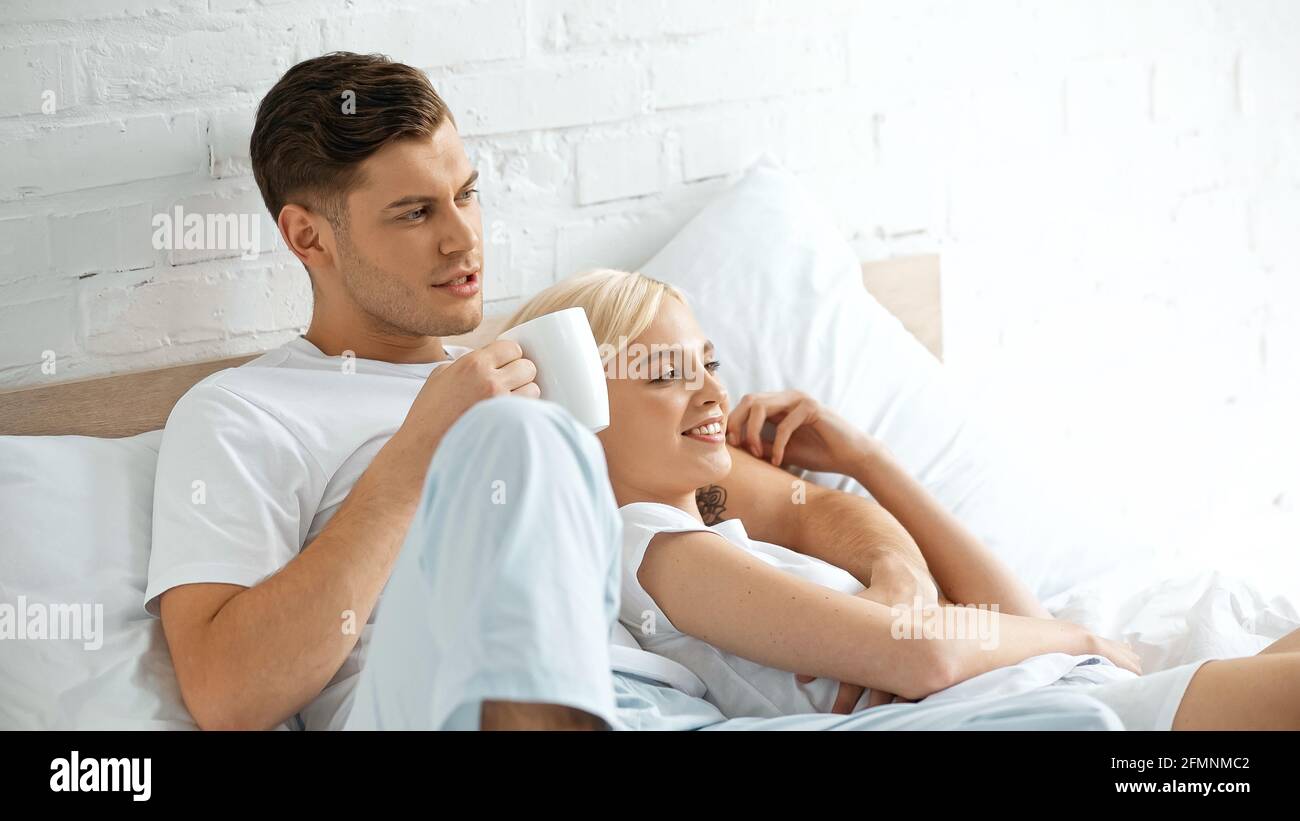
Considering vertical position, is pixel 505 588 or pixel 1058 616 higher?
pixel 505 588

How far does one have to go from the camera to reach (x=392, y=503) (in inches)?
47.3

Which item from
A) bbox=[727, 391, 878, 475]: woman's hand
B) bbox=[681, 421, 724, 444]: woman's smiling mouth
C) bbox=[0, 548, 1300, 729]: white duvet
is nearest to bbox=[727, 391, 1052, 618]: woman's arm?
bbox=[727, 391, 878, 475]: woman's hand

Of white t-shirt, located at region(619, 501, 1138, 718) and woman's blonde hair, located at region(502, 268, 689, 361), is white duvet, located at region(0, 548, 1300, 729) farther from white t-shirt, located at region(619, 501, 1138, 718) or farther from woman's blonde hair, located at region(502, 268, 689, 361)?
woman's blonde hair, located at region(502, 268, 689, 361)

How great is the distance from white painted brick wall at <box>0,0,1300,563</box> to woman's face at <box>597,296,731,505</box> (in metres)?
0.46

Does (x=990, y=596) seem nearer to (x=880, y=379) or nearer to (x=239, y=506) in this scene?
(x=880, y=379)

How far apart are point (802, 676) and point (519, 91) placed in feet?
2.94

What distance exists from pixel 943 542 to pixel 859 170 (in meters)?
0.75

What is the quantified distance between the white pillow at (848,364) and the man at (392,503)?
0.73ft

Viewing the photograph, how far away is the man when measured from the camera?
0.91 meters

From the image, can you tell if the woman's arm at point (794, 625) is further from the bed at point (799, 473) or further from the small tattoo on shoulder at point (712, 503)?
the small tattoo on shoulder at point (712, 503)

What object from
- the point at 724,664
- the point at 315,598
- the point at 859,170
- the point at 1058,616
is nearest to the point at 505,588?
the point at 315,598

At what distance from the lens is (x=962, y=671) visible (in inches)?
48.0

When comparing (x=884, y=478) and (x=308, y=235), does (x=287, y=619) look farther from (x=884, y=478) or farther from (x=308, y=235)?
(x=884, y=478)
